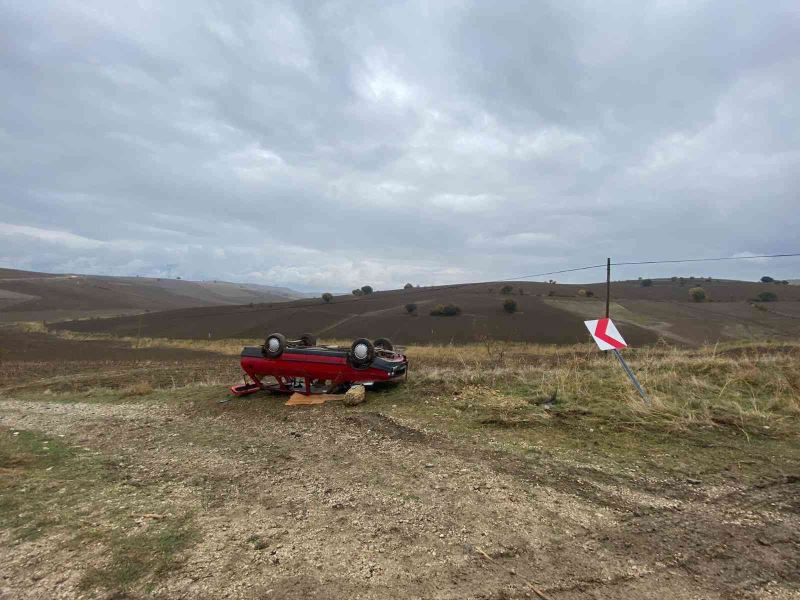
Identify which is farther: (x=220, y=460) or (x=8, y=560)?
(x=220, y=460)

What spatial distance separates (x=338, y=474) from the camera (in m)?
4.93

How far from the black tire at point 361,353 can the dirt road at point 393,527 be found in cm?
282

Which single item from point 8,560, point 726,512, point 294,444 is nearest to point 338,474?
point 294,444

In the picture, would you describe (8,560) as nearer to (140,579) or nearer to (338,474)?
(140,579)

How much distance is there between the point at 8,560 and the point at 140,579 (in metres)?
1.26

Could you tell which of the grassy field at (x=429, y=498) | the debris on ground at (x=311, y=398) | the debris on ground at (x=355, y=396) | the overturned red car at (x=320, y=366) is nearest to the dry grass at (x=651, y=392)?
the grassy field at (x=429, y=498)

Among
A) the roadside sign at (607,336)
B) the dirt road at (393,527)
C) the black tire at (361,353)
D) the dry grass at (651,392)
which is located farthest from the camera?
the black tire at (361,353)

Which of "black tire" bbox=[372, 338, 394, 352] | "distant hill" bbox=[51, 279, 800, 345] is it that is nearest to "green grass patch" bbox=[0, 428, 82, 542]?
"black tire" bbox=[372, 338, 394, 352]

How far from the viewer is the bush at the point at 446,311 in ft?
156

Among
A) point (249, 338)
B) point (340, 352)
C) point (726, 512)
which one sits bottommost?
point (249, 338)

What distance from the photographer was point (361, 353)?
8.74m

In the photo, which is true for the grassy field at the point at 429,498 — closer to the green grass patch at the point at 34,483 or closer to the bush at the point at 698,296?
the green grass patch at the point at 34,483

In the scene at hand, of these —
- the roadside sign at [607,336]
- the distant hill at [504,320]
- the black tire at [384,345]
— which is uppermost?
the roadside sign at [607,336]

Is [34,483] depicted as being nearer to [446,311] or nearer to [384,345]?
[384,345]
